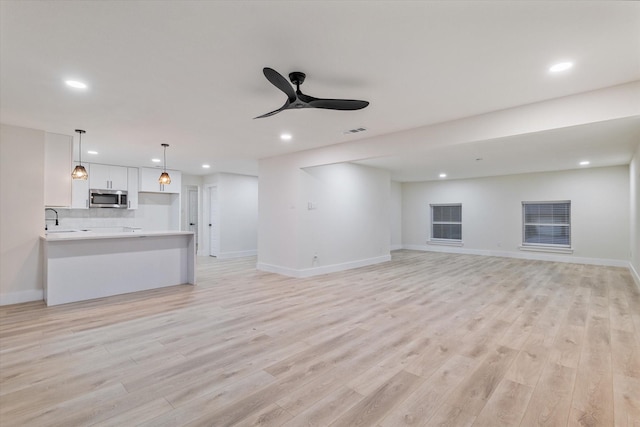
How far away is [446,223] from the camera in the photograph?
10.2 m

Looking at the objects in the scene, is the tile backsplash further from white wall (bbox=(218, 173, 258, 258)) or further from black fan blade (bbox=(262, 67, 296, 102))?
black fan blade (bbox=(262, 67, 296, 102))

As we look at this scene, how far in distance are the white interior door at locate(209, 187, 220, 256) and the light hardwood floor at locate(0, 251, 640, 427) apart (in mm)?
4020

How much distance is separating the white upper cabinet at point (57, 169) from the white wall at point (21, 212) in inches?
4.0

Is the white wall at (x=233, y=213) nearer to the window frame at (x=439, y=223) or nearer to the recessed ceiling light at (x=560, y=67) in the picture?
the window frame at (x=439, y=223)

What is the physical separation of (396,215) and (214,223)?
599cm

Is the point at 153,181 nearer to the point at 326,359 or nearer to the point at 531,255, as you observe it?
the point at 326,359

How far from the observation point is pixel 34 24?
Answer: 2.03m

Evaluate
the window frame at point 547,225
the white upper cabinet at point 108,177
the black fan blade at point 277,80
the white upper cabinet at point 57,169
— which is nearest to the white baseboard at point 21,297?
the white upper cabinet at point 57,169

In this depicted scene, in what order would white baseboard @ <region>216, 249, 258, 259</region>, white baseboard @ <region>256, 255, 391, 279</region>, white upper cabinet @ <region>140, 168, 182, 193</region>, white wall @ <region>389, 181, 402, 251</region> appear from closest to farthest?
1. white baseboard @ <region>256, 255, 391, 279</region>
2. white upper cabinet @ <region>140, 168, 182, 193</region>
3. white baseboard @ <region>216, 249, 258, 259</region>
4. white wall @ <region>389, 181, 402, 251</region>

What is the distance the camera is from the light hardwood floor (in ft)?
6.42

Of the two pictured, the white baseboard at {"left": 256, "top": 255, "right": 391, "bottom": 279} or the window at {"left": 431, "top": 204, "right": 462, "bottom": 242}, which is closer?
the white baseboard at {"left": 256, "top": 255, "right": 391, "bottom": 279}

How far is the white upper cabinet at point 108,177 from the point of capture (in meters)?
7.35

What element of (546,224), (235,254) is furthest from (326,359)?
(546,224)

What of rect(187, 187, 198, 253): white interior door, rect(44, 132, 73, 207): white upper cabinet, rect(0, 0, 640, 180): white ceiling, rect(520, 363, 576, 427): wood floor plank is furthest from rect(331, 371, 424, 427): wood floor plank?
rect(187, 187, 198, 253): white interior door
